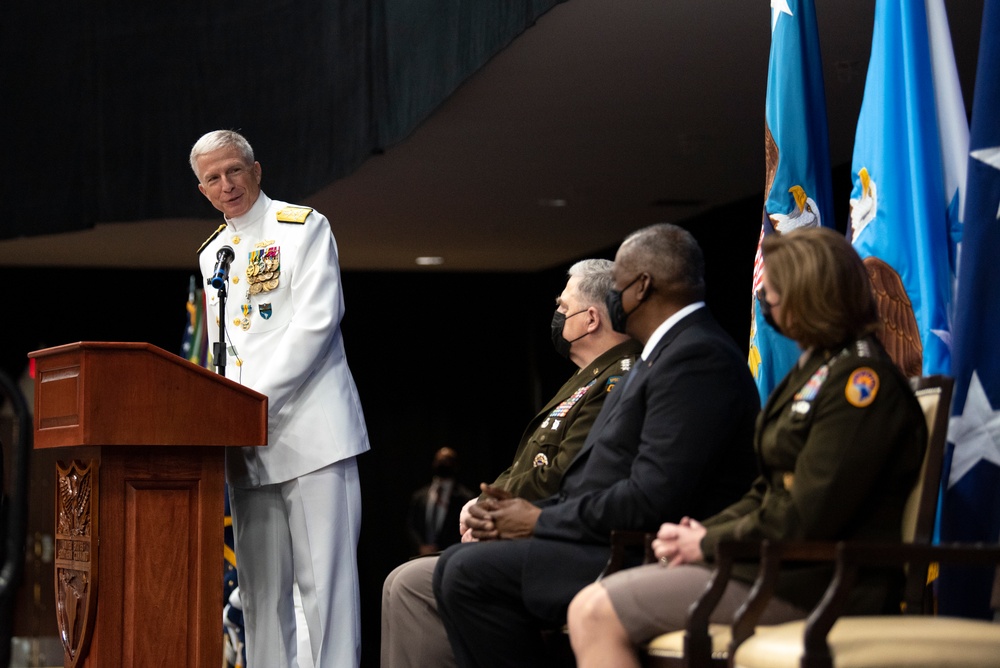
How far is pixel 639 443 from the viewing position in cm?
271

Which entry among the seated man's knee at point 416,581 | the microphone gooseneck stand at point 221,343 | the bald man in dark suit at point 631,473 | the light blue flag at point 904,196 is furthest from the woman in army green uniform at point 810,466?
the microphone gooseneck stand at point 221,343

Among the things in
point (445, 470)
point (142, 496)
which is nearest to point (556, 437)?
point (142, 496)

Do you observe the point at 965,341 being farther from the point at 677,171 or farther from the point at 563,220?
the point at 563,220

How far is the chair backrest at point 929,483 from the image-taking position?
220 cm

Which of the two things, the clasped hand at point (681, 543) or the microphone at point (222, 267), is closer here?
the clasped hand at point (681, 543)

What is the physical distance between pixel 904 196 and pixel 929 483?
1.06m

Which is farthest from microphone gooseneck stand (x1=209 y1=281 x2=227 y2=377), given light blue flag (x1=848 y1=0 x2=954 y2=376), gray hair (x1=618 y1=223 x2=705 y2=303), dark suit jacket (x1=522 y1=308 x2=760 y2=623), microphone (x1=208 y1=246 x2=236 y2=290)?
light blue flag (x1=848 y1=0 x2=954 y2=376)

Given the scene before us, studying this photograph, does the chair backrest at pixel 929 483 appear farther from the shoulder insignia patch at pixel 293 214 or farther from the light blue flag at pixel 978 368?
the shoulder insignia patch at pixel 293 214

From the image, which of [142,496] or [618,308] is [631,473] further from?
[142,496]

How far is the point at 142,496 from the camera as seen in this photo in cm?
306

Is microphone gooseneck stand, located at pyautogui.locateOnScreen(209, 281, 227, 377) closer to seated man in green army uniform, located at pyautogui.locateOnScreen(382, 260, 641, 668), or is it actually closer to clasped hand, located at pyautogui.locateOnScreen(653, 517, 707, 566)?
seated man in green army uniform, located at pyautogui.locateOnScreen(382, 260, 641, 668)

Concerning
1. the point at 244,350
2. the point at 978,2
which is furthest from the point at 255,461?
the point at 978,2

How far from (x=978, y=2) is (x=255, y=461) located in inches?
129

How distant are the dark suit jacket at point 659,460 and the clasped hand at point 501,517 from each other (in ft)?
0.19
